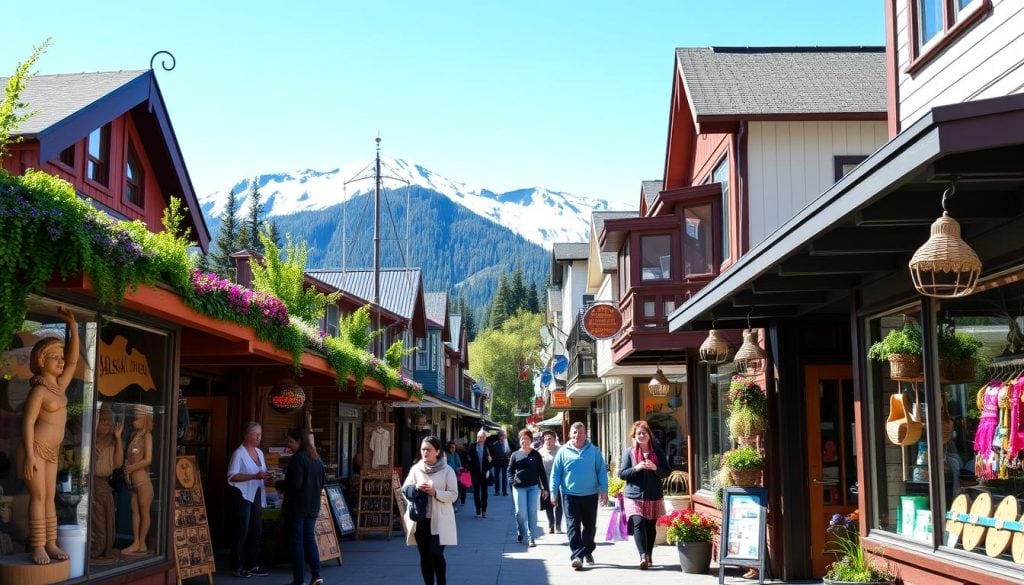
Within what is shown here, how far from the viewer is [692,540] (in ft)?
44.4

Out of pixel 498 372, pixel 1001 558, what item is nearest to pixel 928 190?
pixel 1001 558

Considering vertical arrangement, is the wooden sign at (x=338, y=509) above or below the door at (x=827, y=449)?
below

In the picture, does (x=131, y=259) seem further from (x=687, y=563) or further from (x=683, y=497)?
(x=683, y=497)

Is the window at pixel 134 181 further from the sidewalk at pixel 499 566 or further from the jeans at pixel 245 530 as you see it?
the jeans at pixel 245 530

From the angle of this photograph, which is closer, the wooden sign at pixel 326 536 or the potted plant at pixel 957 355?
the potted plant at pixel 957 355

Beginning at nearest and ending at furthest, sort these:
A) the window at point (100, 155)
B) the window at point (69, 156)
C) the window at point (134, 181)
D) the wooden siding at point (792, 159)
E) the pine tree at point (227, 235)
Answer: the wooden siding at point (792, 159), the window at point (69, 156), the window at point (100, 155), the window at point (134, 181), the pine tree at point (227, 235)

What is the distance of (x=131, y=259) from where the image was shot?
7.49 m

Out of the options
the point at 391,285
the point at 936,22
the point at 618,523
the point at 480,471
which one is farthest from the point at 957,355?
the point at 391,285

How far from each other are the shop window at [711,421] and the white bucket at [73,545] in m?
8.04

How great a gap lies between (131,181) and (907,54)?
15903 millimetres

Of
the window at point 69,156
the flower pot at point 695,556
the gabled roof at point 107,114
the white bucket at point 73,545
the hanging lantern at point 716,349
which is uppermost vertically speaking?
the gabled roof at point 107,114

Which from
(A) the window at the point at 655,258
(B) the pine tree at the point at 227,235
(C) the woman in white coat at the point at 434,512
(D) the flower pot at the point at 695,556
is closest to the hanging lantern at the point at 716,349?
(D) the flower pot at the point at 695,556

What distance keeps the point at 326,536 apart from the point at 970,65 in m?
9.55

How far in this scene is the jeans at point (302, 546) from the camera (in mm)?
11938
